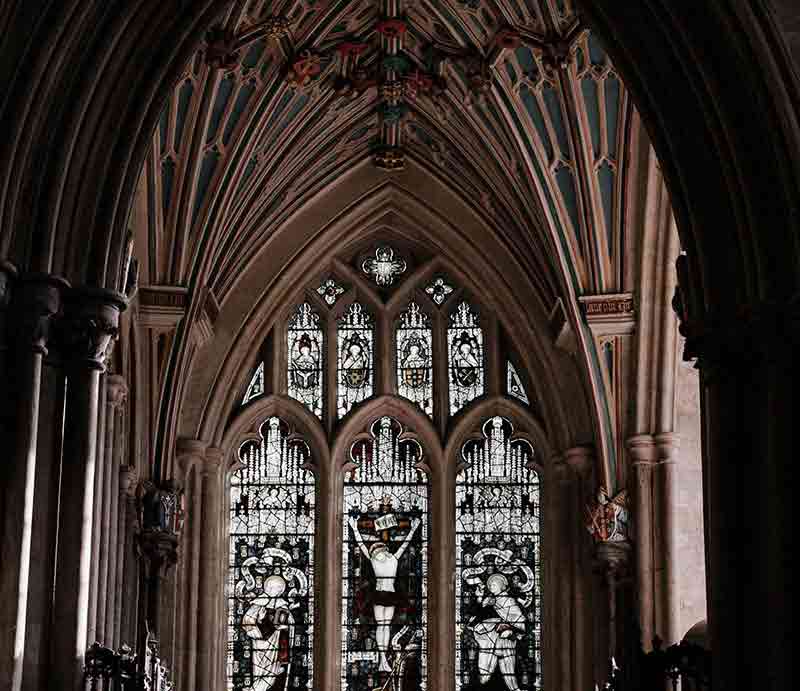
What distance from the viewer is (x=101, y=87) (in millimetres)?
15328

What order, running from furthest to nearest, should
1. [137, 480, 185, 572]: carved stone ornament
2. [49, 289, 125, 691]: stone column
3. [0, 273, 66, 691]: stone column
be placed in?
[137, 480, 185, 572]: carved stone ornament → [49, 289, 125, 691]: stone column → [0, 273, 66, 691]: stone column

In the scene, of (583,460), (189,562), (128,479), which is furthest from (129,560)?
(583,460)

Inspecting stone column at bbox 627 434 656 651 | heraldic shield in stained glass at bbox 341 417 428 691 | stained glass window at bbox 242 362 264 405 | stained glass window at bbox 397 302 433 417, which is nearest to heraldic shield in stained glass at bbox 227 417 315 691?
stained glass window at bbox 242 362 264 405

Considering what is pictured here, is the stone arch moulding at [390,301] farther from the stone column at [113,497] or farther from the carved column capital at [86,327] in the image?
the carved column capital at [86,327]

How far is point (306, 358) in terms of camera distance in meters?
25.7

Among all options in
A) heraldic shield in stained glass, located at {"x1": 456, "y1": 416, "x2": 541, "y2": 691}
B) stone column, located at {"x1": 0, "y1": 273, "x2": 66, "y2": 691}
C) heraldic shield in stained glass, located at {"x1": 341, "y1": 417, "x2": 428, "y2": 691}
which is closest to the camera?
stone column, located at {"x1": 0, "y1": 273, "x2": 66, "y2": 691}

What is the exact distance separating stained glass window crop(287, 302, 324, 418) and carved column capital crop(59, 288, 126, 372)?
34.9ft

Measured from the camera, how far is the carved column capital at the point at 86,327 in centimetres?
1467

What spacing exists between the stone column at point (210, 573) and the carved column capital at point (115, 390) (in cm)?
428

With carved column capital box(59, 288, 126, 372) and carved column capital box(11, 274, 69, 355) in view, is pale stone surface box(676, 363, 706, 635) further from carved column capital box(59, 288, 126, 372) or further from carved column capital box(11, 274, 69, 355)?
carved column capital box(11, 274, 69, 355)

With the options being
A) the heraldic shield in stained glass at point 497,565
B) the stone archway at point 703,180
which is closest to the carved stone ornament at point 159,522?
the heraldic shield in stained glass at point 497,565

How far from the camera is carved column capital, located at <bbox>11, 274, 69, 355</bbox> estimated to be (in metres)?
14.2

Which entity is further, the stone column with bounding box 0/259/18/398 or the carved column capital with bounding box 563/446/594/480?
the carved column capital with bounding box 563/446/594/480

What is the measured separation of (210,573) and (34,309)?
10363mm
